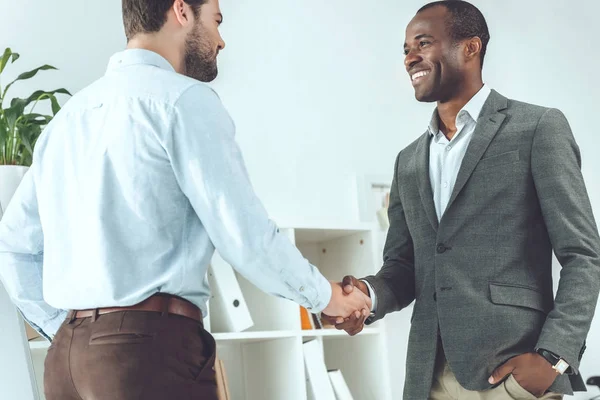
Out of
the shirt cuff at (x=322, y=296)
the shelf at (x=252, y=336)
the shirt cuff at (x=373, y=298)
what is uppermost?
the shirt cuff at (x=322, y=296)

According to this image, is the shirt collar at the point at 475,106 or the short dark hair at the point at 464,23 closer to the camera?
the shirt collar at the point at 475,106

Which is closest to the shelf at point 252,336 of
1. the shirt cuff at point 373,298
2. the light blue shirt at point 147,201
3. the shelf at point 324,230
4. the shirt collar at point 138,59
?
the shelf at point 324,230

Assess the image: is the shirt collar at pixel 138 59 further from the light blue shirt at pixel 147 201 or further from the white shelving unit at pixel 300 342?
the white shelving unit at pixel 300 342

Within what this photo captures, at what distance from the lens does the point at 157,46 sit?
1.77 meters

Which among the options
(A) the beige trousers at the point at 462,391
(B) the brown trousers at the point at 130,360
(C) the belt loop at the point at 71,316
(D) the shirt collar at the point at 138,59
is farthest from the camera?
(A) the beige trousers at the point at 462,391

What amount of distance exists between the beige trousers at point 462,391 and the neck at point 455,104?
61cm

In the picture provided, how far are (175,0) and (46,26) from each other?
131cm

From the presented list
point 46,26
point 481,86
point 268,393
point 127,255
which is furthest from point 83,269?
point 46,26

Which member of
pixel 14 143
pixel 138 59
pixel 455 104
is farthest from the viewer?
pixel 14 143

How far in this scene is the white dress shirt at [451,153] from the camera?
81.5 inches

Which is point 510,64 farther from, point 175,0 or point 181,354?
point 181,354

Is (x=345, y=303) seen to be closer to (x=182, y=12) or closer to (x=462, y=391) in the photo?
(x=462, y=391)

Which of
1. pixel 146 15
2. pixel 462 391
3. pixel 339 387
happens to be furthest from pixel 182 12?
pixel 339 387

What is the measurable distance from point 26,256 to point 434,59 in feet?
3.84
